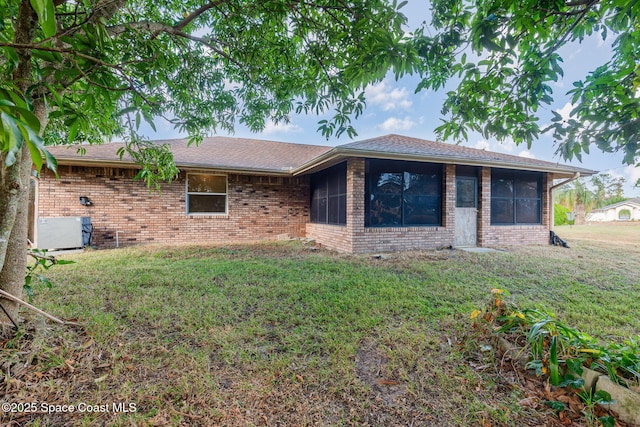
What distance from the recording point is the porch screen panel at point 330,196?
306 inches

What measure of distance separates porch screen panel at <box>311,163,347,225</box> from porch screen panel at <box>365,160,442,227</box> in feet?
2.57

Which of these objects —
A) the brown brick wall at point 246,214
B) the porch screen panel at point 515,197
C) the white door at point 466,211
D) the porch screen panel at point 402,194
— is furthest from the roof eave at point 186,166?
the porch screen panel at point 515,197

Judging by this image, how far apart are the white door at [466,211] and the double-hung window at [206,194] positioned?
26.2ft

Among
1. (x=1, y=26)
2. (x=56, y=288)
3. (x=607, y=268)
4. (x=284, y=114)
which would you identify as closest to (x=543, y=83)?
(x=284, y=114)

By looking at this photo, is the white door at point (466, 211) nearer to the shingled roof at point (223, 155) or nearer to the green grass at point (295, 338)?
the green grass at point (295, 338)

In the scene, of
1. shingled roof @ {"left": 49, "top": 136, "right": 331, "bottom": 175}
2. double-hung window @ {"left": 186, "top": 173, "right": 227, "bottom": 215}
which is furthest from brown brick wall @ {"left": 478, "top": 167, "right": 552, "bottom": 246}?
double-hung window @ {"left": 186, "top": 173, "right": 227, "bottom": 215}

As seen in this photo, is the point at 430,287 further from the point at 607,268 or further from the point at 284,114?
Answer: the point at 607,268

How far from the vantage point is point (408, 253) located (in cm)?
710

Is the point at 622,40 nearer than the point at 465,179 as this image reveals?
Yes

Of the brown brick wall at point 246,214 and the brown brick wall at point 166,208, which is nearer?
the brown brick wall at point 246,214

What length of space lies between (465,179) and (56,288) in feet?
32.4

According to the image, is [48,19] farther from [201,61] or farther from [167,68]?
[201,61]

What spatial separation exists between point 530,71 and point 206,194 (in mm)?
9250

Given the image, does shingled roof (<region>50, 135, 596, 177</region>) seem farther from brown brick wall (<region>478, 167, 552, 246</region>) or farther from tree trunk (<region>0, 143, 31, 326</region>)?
tree trunk (<region>0, 143, 31, 326</region>)
